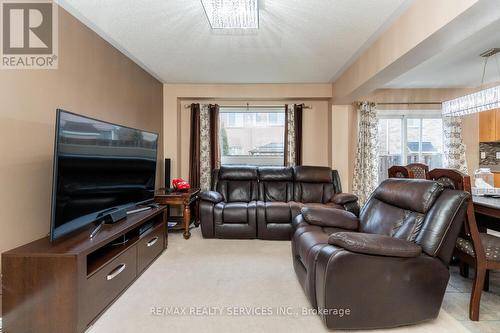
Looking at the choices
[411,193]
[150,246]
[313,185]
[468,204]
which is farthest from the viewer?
[313,185]

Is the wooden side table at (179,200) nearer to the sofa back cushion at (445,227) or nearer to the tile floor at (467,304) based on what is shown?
the sofa back cushion at (445,227)

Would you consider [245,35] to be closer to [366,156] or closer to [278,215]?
[278,215]

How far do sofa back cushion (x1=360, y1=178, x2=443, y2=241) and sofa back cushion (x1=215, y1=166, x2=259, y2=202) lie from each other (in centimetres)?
206

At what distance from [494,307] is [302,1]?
2.81m

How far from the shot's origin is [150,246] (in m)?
2.71

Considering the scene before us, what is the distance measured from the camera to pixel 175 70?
12.6 feet

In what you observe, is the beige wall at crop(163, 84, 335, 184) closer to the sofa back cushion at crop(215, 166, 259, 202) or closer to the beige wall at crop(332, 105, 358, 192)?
the beige wall at crop(332, 105, 358, 192)

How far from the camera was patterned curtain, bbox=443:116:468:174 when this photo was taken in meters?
4.64

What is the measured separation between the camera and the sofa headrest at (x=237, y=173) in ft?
14.1

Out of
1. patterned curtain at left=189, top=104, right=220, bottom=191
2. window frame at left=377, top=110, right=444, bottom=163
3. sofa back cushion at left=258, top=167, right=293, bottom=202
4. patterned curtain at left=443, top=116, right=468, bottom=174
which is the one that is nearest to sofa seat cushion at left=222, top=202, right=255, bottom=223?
sofa back cushion at left=258, top=167, right=293, bottom=202

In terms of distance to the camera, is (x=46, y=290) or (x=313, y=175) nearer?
(x=46, y=290)

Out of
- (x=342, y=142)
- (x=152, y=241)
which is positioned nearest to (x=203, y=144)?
(x=152, y=241)

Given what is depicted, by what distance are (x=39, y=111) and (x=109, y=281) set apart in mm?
1410

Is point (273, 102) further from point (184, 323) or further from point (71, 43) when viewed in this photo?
point (184, 323)
